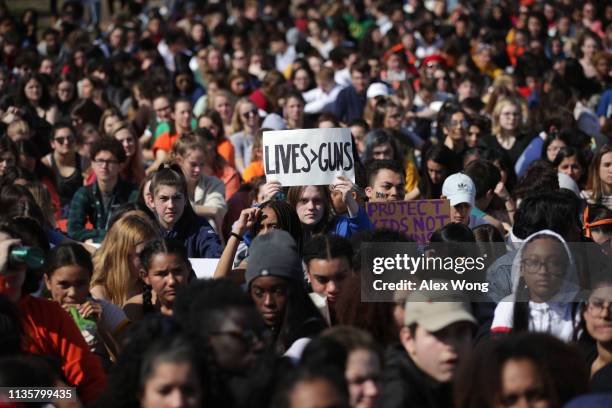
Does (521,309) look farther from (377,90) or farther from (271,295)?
(377,90)

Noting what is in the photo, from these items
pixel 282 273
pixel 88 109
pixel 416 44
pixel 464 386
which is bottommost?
pixel 464 386

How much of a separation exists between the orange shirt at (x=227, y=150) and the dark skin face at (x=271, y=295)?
256 inches

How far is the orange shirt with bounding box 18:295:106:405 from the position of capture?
606 centimetres

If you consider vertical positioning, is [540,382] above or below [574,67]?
below

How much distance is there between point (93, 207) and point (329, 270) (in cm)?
414

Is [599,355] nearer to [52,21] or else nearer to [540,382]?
[540,382]

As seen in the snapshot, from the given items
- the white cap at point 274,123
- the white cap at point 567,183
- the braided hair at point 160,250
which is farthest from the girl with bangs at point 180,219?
the white cap at point 274,123

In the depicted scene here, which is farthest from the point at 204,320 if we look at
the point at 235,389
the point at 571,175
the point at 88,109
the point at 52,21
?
the point at 52,21

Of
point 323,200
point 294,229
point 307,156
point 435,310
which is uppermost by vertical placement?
point 307,156

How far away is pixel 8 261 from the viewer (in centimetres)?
610

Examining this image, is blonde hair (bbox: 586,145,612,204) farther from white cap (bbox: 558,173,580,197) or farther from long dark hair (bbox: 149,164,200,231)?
long dark hair (bbox: 149,164,200,231)

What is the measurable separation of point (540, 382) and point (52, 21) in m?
20.3

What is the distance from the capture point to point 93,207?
10.6m

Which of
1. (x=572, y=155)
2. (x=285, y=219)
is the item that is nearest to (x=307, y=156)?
(x=285, y=219)
